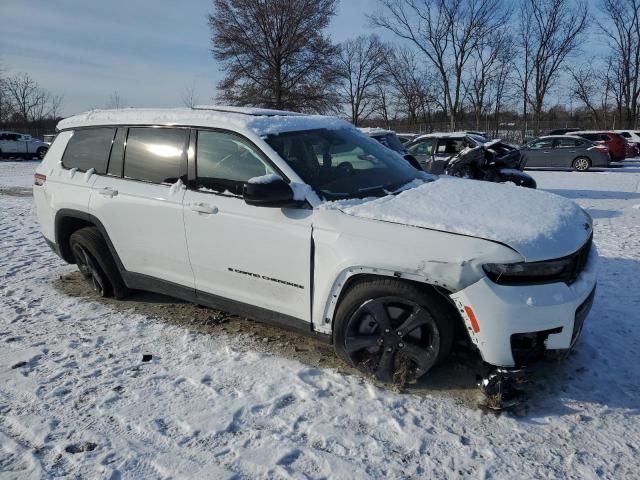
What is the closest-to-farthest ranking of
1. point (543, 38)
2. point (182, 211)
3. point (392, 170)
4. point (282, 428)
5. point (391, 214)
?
1. point (282, 428)
2. point (391, 214)
3. point (182, 211)
4. point (392, 170)
5. point (543, 38)

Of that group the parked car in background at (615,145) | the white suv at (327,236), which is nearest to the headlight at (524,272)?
the white suv at (327,236)

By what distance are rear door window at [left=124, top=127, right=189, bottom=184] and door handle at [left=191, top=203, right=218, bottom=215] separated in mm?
381

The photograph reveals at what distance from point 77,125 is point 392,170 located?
3115mm

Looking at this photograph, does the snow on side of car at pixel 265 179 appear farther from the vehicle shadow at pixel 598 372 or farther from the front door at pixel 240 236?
the vehicle shadow at pixel 598 372

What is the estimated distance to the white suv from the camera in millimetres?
2881

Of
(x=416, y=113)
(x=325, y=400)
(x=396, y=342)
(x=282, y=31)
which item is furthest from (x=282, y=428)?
(x=416, y=113)

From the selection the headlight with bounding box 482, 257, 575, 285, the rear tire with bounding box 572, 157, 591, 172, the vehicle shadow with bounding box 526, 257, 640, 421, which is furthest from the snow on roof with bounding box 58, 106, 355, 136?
the rear tire with bounding box 572, 157, 591, 172

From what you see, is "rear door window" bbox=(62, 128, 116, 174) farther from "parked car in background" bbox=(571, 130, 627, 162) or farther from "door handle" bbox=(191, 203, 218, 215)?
"parked car in background" bbox=(571, 130, 627, 162)

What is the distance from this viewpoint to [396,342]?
10.5ft

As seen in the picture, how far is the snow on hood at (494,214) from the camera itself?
2902 millimetres

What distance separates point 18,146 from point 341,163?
97.2 feet

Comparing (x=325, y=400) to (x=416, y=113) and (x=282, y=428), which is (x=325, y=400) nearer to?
(x=282, y=428)

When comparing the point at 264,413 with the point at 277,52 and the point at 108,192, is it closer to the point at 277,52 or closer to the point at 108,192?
the point at 108,192

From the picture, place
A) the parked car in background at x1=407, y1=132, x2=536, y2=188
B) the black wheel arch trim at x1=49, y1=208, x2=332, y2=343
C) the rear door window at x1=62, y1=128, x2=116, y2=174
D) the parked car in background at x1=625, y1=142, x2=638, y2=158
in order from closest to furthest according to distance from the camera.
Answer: the black wheel arch trim at x1=49, y1=208, x2=332, y2=343, the rear door window at x1=62, y1=128, x2=116, y2=174, the parked car in background at x1=407, y1=132, x2=536, y2=188, the parked car in background at x1=625, y1=142, x2=638, y2=158
